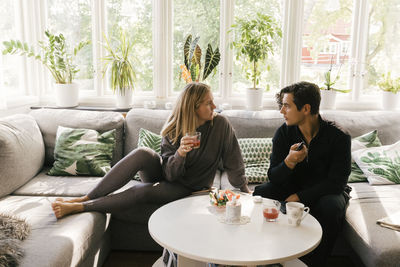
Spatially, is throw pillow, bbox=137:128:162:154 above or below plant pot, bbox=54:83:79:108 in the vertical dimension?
below

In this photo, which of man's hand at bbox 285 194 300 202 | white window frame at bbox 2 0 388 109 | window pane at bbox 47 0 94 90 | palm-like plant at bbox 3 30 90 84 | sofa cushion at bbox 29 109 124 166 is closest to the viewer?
man's hand at bbox 285 194 300 202

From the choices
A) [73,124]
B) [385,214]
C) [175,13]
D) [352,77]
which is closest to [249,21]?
[175,13]

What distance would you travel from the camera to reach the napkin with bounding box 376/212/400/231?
204cm

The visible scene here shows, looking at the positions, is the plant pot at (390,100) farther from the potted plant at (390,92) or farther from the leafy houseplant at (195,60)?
the leafy houseplant at (195,60)

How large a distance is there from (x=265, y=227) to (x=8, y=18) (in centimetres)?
303

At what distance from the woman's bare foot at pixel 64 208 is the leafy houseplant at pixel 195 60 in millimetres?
1691

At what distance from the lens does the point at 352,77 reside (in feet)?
12.5

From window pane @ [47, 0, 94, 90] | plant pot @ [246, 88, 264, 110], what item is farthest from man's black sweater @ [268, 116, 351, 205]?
window pane @ [47, 0, 94, 90]

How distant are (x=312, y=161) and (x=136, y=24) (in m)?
2.32

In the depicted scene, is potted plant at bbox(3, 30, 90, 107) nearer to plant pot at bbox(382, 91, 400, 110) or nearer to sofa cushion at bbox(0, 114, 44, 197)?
sofa cushion at bbox(0, 114, 44, 197)

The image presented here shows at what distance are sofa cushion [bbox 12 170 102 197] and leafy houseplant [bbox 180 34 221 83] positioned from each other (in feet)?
4.25

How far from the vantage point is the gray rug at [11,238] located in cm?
162

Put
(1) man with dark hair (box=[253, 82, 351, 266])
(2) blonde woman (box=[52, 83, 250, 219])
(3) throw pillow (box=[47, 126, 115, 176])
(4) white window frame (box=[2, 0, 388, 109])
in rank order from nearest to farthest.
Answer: (1) man with dark hair (box=[253, 82, 351, 266]) < (2) blonde woman (box=[52, 83, 250, 219]) < (3) throw pillow (box=[47, 126, 115, 176]) < (4) white window frame (box=[2, 0, 388, 109])

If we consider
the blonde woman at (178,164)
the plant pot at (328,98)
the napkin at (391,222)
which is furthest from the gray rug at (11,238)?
the plant pot at (328,98)
